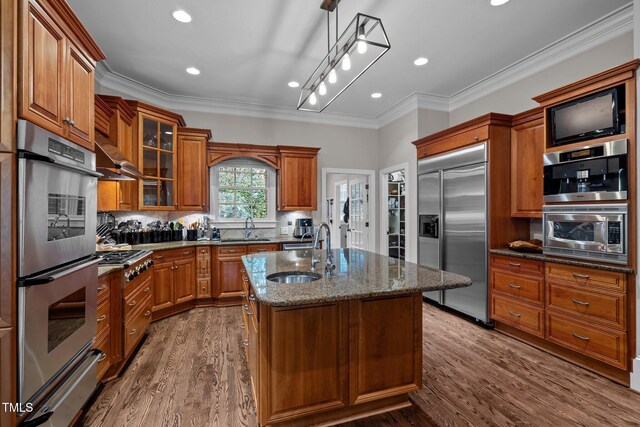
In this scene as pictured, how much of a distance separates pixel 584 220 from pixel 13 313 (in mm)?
3827

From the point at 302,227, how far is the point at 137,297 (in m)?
2.65

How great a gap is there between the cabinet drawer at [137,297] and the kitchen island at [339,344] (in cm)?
126

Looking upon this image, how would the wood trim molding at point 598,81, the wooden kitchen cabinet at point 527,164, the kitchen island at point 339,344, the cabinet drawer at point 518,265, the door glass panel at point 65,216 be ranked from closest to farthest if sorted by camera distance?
the door glass panel at point 65,216 < the kitchen island at point 339,344 < the wood trim molding at point 598,81 < the cabinet drawer at point 518,265 < the wooden kitchen cabinet at point 527,164

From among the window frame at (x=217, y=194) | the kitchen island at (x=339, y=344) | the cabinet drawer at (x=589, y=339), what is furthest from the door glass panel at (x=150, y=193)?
the cabinet drawer at (x=589, y=339)

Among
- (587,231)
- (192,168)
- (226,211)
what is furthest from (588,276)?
(192,168)

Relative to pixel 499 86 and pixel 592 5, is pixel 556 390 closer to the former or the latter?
pixel 592 5

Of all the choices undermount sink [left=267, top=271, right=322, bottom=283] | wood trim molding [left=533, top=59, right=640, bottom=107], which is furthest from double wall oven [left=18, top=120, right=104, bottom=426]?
wood trim molding [left=533, top=59, right=640, bottom=107]

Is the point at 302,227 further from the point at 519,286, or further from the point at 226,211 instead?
the point at 519,286

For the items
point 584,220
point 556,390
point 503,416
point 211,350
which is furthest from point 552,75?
point 211,350

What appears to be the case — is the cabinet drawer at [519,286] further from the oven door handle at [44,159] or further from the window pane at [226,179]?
the window pane at [226,179]

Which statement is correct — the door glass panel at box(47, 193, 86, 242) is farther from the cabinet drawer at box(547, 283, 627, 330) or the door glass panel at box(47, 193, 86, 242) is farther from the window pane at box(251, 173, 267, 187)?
the cabinet drawer at box(547, 283, 627, 330)

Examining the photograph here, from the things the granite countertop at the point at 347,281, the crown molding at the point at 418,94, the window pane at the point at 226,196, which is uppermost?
the crown molding at the point at 418,94

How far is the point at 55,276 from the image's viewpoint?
4.52 ft

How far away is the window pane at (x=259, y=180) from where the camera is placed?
4.91m
